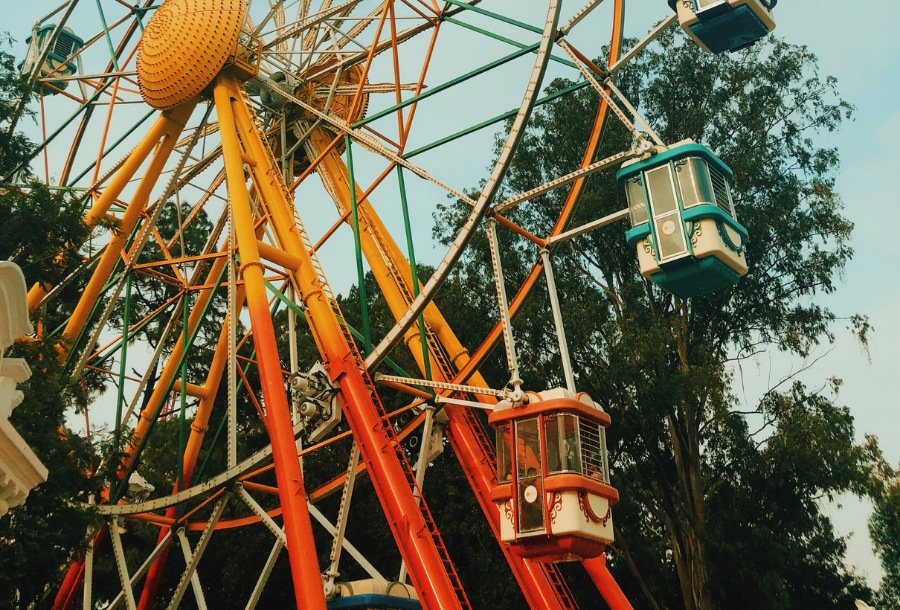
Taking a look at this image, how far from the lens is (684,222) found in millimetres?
9375

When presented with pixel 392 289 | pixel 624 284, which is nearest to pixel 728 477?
pixel 624 284

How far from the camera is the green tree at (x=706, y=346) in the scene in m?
18.1

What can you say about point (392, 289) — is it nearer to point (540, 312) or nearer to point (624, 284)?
point (540, 312)

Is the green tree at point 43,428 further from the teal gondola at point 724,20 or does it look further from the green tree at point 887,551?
the green tree at point 887,551

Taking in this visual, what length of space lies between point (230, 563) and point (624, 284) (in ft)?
35.9

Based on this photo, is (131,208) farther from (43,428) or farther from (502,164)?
(502,164)

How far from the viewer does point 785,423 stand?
18.3 metres

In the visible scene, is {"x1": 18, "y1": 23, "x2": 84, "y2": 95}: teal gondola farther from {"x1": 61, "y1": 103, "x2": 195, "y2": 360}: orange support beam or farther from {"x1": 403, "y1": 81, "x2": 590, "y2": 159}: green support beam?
{"x1": 403, "y1": 81, "x2": 590, "y2": 159}: green support beam

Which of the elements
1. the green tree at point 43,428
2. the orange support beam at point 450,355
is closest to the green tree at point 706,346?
the orange support beam at point 450,355

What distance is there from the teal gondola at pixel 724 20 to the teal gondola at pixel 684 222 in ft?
7.55

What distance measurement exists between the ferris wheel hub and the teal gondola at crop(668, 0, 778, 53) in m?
6.73

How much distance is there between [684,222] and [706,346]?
1043cm

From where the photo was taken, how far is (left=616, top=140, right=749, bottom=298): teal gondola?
9.25m

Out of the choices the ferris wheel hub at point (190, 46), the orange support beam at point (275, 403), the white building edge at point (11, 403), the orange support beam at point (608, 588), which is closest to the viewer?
the white building edge at point (11, 403)
